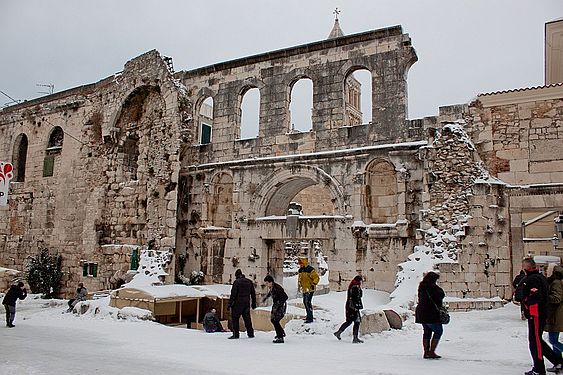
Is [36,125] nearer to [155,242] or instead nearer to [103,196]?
[103,196]

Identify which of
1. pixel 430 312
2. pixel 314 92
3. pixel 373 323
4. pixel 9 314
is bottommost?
pixel 9 314

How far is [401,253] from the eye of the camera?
41.9 ft

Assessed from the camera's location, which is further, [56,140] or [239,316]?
[56,140]

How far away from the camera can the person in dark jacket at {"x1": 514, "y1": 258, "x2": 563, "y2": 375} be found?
5395mm

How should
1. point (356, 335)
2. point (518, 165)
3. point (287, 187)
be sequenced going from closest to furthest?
point (356, 335) → point (518, 165) → point (287, 187)

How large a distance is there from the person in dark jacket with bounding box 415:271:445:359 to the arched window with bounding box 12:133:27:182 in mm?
20454

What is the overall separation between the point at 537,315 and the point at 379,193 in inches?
328

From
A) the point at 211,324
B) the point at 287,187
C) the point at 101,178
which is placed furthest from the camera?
the point at 101,178

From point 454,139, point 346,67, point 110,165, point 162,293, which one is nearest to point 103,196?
point 110,165

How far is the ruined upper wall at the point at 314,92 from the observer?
533 inches

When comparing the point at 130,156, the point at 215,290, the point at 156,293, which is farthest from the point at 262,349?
the point at 130,156

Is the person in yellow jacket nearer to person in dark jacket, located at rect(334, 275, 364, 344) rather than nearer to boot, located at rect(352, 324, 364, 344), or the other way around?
person in dark jacket, located at rect(334, 275, 364, 344)

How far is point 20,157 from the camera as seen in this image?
2234 centimetres

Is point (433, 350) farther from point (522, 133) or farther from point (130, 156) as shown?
point (130, 156)
